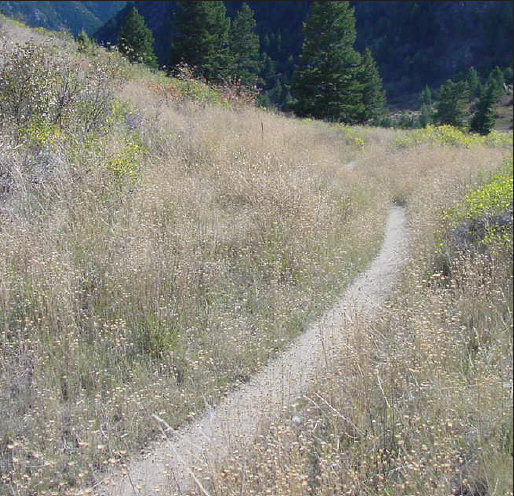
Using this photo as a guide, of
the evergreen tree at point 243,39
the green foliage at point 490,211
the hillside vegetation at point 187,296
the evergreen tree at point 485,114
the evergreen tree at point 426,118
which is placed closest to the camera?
the hillside vegetation at point 187,296

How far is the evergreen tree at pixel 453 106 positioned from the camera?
57.7 feet

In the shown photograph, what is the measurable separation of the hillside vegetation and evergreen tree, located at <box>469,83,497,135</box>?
13024 mm

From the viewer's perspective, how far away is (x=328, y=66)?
29.5 metres

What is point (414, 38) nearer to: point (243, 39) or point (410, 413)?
point (243, 39)

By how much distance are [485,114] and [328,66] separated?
1000 cm

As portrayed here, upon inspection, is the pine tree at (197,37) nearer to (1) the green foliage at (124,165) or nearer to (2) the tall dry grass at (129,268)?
(2) the tall dry grass at (129,268)

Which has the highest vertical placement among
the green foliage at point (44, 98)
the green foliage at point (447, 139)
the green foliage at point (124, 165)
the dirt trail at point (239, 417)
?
the green foliage at point (447, 139)

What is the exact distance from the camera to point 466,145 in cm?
1235

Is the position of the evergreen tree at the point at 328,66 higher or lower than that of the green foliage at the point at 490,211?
higher

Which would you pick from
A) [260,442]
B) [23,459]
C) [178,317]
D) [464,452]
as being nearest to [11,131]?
Result: [178,317]

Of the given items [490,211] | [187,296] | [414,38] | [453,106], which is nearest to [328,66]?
[453,106]

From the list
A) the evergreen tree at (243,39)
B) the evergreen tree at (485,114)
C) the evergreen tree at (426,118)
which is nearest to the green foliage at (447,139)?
the evergreen tree at (485,114)

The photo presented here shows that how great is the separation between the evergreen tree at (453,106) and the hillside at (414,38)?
1985cm

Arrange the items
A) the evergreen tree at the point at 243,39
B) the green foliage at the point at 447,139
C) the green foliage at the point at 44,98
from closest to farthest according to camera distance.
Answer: the green foliage at the point at 44,98, the green foliage at the point at 447,139, the evergreen tree at the point at 243,39
